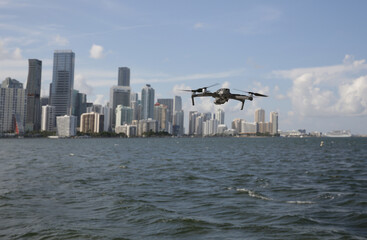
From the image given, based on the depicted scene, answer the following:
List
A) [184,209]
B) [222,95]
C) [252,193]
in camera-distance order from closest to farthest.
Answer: [222,95], [184,209], [252,193]

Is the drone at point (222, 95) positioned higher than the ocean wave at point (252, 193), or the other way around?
the drone at point (222, 95)

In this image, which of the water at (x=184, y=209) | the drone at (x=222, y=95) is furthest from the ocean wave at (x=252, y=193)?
the drone at (x=222, y=95)

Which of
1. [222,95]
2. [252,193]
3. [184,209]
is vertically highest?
[222,95]

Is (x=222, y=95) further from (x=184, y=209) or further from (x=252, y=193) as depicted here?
(x=252, y=193)

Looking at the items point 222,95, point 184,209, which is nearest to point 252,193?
point 184,209

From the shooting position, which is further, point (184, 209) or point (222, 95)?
point (184, 209)

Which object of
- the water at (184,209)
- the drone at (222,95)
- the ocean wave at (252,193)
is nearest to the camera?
the drone at (222,95)

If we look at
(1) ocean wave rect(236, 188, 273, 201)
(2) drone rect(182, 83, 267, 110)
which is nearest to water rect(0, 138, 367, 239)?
(1) ocean wave rect(236, 188, 273, 201)

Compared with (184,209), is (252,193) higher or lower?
higher

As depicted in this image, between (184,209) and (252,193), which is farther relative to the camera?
(252,193)

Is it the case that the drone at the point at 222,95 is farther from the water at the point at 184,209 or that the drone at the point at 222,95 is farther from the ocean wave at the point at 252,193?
the ocean wave at the point at 252,193

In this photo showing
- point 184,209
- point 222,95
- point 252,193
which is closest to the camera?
point 222,95

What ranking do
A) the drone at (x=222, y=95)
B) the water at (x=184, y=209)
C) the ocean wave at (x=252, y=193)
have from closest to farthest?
the drone at (x=222, y=95)
the water at (x=184, y=209)
the ocean wave at (x=252, y=193)
